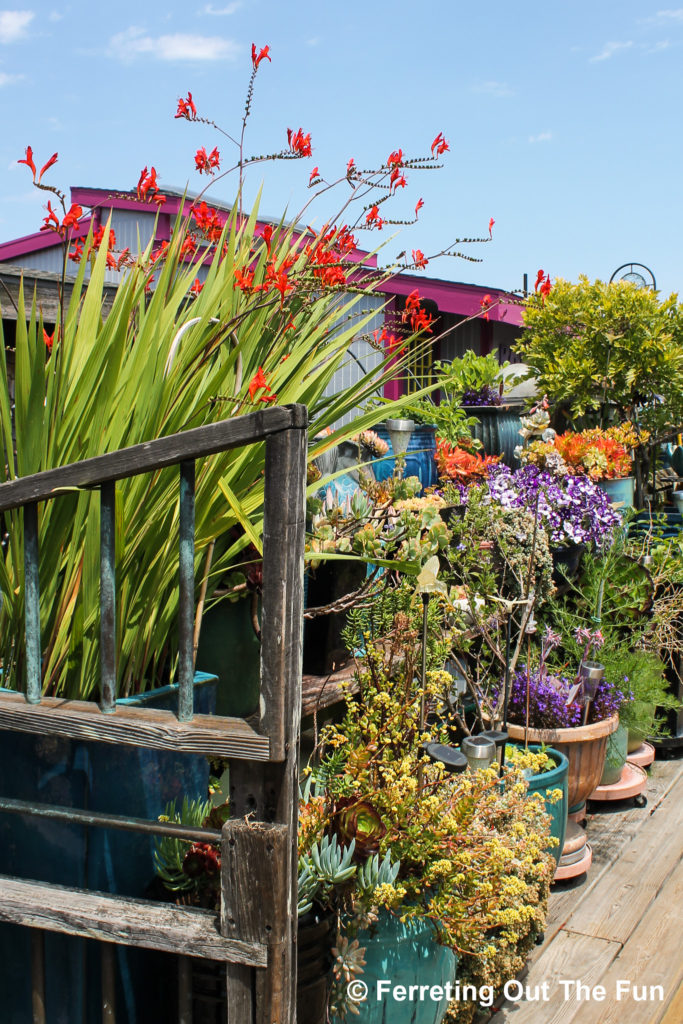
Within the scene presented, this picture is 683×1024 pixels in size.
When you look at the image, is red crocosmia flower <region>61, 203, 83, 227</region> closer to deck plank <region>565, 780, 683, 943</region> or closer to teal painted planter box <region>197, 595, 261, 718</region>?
teal painted planter box <region>197, 595, 261, 718</region>

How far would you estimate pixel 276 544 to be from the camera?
1.20m

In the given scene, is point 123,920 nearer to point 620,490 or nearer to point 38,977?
point 38,977

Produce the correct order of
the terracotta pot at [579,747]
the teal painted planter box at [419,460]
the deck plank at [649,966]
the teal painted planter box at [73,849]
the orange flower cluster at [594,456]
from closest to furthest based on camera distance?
the teal painted planter box at [73,849]
the deck plank at [649,966]
the terracotta pot at [579,747]
the teal painted planter box at [419,460]
the orange flower cluster at [594,456]

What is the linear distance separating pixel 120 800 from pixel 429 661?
1106 mm

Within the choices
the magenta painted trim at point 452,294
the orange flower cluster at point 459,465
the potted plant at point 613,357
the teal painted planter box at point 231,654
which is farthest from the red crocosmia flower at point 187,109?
the magenta painted trim at point 452,294

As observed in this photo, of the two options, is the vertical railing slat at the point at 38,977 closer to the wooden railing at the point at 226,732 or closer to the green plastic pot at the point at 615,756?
the wooden railing at the point at 226,732

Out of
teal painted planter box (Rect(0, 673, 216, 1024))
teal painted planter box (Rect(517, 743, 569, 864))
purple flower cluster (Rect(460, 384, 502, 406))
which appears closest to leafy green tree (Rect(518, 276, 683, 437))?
purple flower cluster (Rect(460, 384, 502, 406))

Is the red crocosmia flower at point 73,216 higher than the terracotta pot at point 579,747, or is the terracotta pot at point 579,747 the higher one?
the red crocosmia flower at point 73,216

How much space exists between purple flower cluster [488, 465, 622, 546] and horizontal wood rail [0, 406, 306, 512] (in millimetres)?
2324

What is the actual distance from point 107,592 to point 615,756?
286 cm

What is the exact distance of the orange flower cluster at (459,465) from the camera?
11.7ft

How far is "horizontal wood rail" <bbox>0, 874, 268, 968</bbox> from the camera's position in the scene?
1.25m

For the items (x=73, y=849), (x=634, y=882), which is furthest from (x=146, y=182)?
(x=634, y=882)

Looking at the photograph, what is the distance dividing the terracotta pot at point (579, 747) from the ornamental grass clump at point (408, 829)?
86cm
